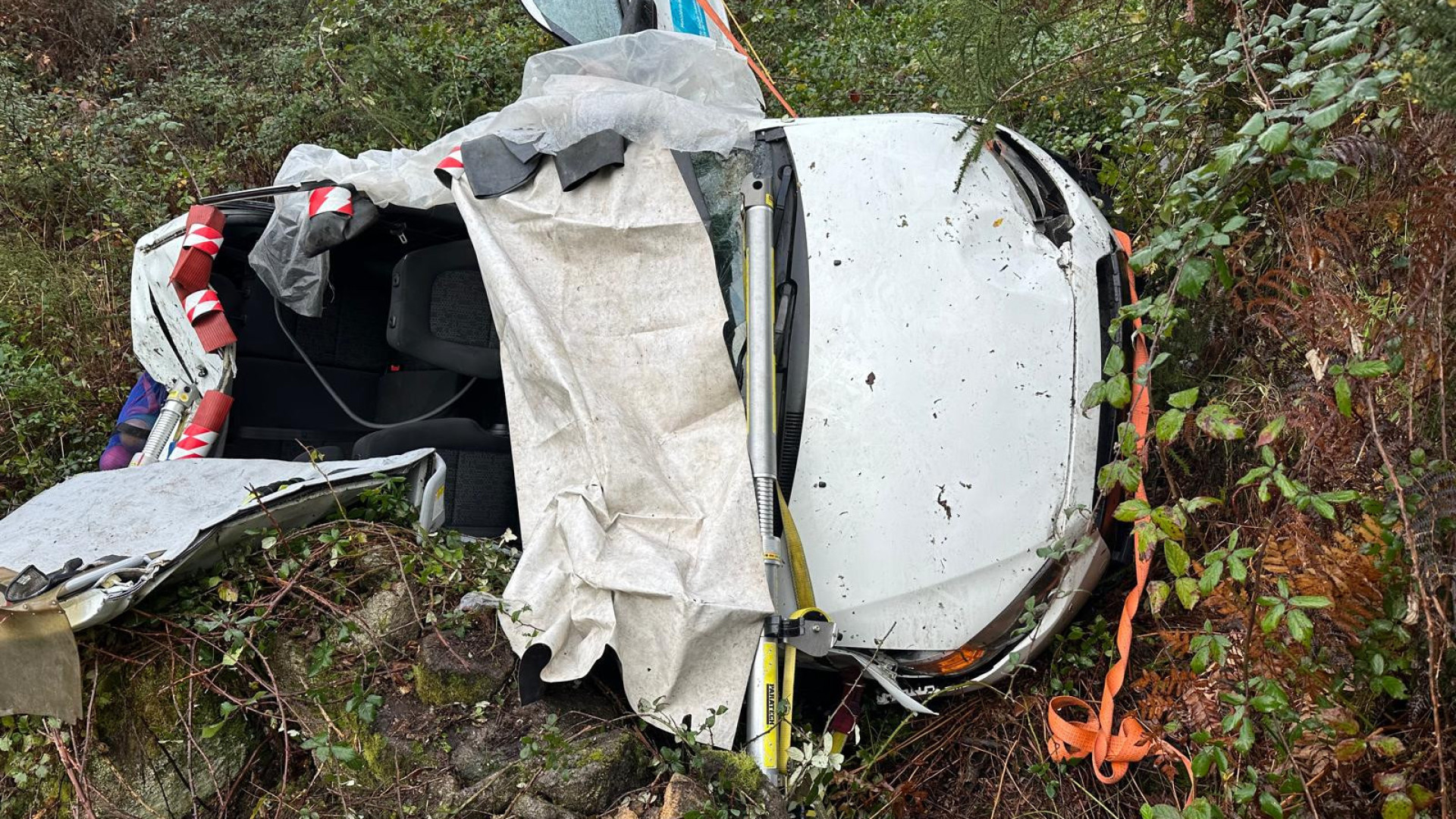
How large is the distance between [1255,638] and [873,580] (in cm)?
89

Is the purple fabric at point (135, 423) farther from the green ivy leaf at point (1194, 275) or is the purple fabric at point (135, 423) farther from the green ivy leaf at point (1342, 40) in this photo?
the green ivy leaf at point (1342, 40)

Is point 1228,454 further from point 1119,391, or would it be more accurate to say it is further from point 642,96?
point 642,96

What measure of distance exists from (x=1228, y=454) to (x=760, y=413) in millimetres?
1280

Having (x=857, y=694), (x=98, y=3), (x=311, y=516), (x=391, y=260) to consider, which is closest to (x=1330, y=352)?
(x=857, y=694)

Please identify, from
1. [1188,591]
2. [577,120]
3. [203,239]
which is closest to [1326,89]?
[1188,591]

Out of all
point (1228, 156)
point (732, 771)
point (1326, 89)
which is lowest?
point (732, 771)

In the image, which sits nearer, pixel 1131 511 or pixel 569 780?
pixel 1131 511

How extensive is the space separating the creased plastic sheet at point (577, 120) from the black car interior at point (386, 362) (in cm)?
18

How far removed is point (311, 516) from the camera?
2.81 metres

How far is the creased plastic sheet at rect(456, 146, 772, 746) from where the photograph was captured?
2.44 meters

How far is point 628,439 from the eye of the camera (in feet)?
8.82

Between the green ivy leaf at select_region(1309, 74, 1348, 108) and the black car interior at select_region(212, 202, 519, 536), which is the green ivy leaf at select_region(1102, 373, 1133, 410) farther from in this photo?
the black car interior at select_region(212, 202, 519, 536)

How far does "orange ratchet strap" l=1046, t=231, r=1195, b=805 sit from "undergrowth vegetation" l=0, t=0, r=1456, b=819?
65mm

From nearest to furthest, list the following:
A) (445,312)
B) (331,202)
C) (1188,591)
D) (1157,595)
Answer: (1188,591)
(1157,595)
(331,202)
(445,312)
